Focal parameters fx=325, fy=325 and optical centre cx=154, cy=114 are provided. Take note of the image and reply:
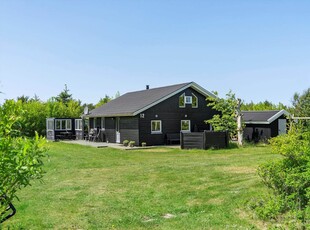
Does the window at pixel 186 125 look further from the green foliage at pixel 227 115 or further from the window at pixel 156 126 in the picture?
the green foliage at pixel 227 115

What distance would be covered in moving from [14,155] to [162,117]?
2394 centimetres

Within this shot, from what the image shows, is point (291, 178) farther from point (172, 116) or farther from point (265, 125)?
point (265, 125)

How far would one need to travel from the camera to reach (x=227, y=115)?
2497 centimetres

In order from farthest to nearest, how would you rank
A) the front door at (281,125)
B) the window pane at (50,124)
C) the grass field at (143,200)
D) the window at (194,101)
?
the window pane at (50,124)
the window at (194,101)
the front door at (281,125)
the grass field at (143,200)

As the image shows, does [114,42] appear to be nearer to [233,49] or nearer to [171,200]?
[233,49]

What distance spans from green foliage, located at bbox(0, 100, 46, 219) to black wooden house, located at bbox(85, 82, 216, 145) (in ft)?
72.0

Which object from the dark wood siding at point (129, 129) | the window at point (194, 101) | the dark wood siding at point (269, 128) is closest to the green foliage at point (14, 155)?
the dark wood siding at point (129, 129)

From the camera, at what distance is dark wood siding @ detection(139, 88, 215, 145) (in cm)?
2530

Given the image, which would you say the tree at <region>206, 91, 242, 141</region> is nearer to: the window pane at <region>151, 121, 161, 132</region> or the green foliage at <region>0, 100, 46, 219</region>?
the window pane at <region>151, 121, 161, 132</region>

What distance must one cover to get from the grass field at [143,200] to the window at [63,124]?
24326 millimetres

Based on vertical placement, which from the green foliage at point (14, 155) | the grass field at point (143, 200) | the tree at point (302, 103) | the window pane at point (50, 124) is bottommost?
the grass field at point (143, 200)

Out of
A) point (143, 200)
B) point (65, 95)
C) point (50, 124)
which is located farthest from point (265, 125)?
point (65, 95)

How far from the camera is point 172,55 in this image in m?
24.5

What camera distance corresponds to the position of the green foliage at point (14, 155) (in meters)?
2.25
